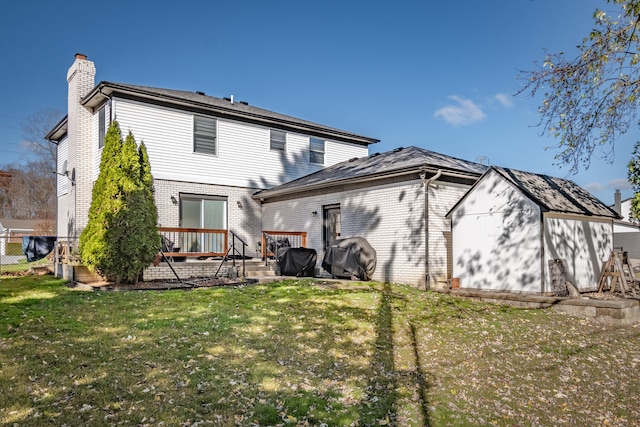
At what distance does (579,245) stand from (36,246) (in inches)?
760

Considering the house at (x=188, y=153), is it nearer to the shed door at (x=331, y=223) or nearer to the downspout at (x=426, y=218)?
the shed door at (x=331, y=223)

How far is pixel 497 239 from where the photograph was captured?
10617 millimetres

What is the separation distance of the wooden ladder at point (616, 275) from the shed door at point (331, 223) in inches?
296

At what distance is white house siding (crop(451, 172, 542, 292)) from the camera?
33.0ft

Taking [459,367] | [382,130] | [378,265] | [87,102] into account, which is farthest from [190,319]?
[382,130]

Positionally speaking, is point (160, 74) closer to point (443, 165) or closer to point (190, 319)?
point (443, 165)

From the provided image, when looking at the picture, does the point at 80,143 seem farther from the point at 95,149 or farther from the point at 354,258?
the point at 354,258

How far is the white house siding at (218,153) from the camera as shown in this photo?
14.9 metres

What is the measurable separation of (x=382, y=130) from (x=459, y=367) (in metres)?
17.7

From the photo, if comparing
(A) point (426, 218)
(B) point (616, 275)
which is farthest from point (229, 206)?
(B) point (616, 275)

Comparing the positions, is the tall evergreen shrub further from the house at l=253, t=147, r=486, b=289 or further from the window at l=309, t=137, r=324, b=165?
the window at l=309, t=137, r=324, b=165

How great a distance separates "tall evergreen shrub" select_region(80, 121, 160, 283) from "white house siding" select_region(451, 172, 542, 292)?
314 inches

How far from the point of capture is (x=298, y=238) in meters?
15.7

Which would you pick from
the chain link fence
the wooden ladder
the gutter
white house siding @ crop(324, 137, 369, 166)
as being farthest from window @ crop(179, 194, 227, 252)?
the wooden ladder
